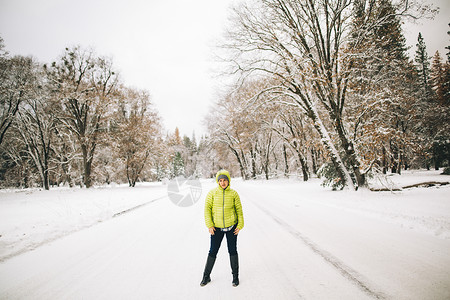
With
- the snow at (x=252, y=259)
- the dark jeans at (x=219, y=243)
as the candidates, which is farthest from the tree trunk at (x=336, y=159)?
the dark jeans at (x=219, y=243)

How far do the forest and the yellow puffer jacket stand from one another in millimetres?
8104

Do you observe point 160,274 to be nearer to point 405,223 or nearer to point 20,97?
point 405,223

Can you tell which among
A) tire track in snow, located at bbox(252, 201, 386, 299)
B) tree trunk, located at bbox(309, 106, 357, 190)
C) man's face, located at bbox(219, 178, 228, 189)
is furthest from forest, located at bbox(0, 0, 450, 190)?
man's face, located at bbox(219, 178, 228, 189)

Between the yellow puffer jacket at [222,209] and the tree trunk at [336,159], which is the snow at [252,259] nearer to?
the yellow puffer jacket at [222,209]

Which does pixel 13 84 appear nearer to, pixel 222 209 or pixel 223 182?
pixel 223 182

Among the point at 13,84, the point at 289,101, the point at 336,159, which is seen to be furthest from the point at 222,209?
the point at 13,84

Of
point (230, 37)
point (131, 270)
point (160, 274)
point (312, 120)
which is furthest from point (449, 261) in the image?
point (230, 37)

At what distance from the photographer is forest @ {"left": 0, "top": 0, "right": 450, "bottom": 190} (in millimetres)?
9984

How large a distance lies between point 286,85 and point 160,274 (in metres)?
11.8

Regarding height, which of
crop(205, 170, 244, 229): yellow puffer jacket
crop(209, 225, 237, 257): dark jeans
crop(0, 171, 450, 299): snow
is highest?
crop(205, 170, 244, 229): yellow puffer jacket

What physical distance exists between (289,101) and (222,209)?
1396 cm

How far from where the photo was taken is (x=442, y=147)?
2216cm

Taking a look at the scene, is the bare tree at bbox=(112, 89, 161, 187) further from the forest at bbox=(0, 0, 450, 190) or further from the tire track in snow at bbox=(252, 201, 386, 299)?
the tire track in snow at bbox=(252, 201, 386, 299)

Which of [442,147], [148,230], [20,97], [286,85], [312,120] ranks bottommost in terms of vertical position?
[148,230]
